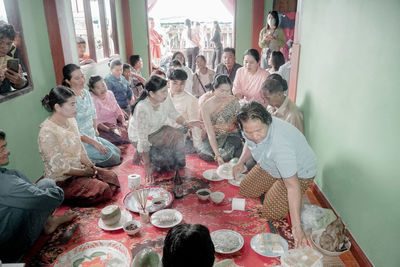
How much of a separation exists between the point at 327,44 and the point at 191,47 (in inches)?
212

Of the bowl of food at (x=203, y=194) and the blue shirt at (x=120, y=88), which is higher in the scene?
the blue shirt at (x=120, y=88)

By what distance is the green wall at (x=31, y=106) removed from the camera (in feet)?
8.14

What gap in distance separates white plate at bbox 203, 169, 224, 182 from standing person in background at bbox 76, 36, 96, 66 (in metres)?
2.60

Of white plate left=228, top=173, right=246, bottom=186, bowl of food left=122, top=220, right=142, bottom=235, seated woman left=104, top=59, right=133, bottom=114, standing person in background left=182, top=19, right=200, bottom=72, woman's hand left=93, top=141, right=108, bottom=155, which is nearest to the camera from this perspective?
bowl of food left=122, top=220, right=142, bottom=235

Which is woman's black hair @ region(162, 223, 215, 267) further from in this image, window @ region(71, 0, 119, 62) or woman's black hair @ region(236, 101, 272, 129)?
window @ region(71, 0, 119, 62)

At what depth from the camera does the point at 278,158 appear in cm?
167

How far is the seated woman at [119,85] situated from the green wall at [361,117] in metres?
2.84

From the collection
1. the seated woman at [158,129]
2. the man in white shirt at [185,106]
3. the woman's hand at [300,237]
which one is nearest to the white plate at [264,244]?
the woman's hand at [300,237]

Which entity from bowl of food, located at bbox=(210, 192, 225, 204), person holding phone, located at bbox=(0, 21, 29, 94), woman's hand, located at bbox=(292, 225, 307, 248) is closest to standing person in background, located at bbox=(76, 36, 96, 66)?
person holding phone, located at bbox=(0, 21, 29, 94)

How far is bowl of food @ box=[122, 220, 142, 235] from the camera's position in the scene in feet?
6.37

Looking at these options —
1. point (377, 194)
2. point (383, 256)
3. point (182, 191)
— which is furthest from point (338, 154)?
point (182, 191)

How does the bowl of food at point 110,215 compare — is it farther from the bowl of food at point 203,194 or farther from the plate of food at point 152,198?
the bowl of food at point 203,194

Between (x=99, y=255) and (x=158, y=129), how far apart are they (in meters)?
1.45

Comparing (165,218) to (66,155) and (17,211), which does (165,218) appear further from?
(66,155)
